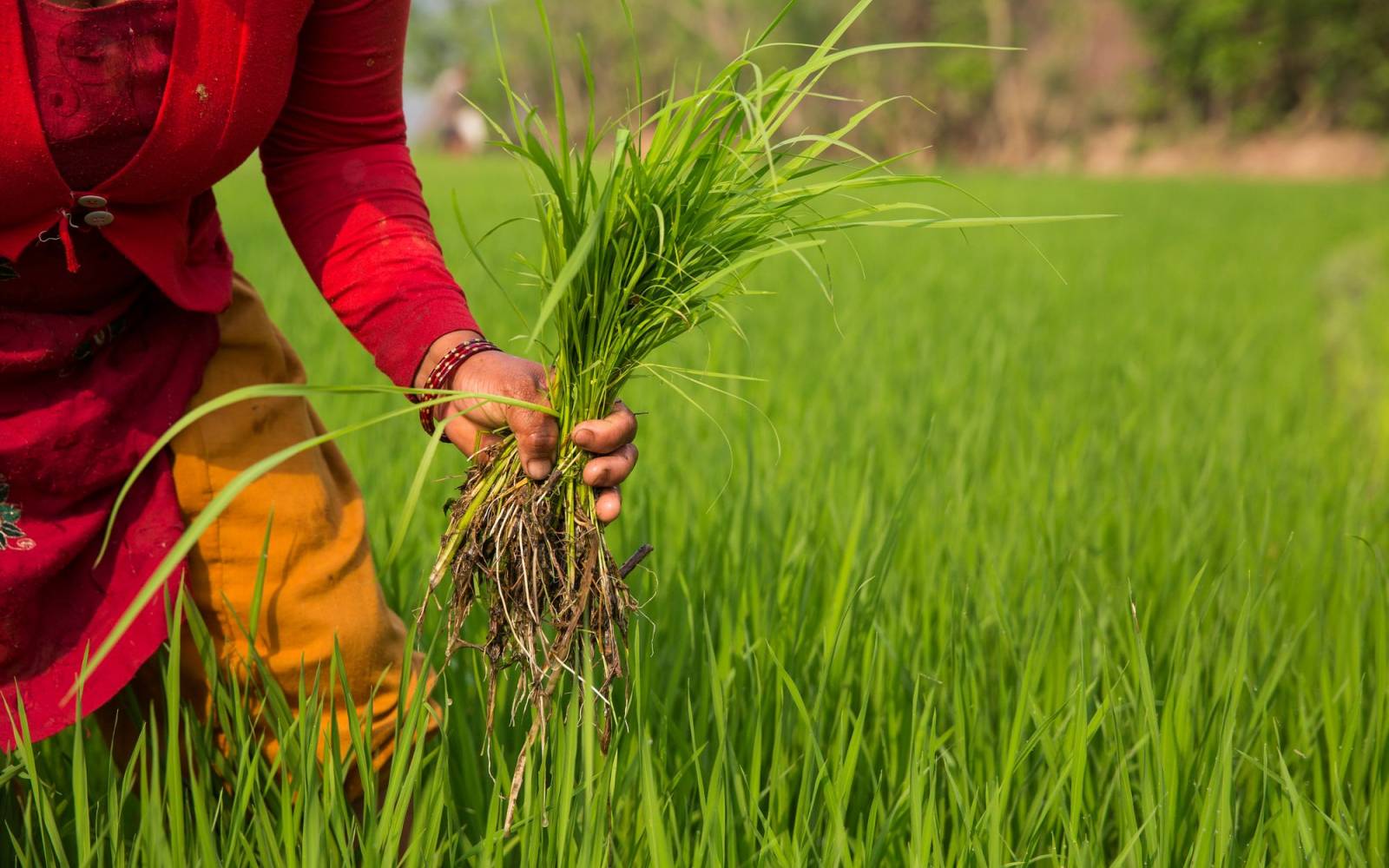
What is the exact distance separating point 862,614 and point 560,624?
2.02 ft

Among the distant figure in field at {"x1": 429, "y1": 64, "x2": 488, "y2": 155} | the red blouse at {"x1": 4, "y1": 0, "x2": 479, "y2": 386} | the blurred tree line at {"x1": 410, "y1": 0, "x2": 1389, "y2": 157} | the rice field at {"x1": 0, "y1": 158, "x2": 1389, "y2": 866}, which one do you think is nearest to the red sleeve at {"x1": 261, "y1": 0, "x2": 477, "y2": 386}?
the red blouse at {"x1": 4, "y1": 0, "x2": 479, "y2": 386}

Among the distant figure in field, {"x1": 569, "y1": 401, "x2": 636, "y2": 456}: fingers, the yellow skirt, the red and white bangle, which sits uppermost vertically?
the distant figure in field

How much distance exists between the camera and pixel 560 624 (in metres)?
1.05

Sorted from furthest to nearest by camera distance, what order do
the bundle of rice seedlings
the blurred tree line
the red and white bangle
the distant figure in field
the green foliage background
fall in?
1. the distant figure in field
2. the blurred tree line
3. the green foliage background
4. the red and white bangle
5. the bundle of rice seedlings

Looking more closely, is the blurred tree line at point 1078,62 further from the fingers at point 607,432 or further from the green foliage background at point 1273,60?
the fingers at point 607,432

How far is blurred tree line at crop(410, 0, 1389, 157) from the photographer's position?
28.1 metres

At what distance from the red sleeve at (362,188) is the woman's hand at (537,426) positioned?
0.09 metres

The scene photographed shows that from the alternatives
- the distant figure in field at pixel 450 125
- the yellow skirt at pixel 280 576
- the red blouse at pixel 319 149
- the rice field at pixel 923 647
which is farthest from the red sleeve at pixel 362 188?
the distant figure in field at pixel 450 125

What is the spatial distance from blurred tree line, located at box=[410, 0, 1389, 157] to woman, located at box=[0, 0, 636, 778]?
25419 mm

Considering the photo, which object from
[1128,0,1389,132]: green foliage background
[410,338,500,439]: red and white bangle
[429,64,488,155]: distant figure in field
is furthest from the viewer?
[429,64,488,155]: distant figure in field

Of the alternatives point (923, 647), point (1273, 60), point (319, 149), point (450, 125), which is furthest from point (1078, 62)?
point (319, 149)

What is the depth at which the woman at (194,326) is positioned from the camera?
101 cm

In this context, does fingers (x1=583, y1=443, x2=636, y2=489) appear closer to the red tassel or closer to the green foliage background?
the red tassel

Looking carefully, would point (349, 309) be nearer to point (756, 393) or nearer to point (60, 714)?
point (60, 714)
